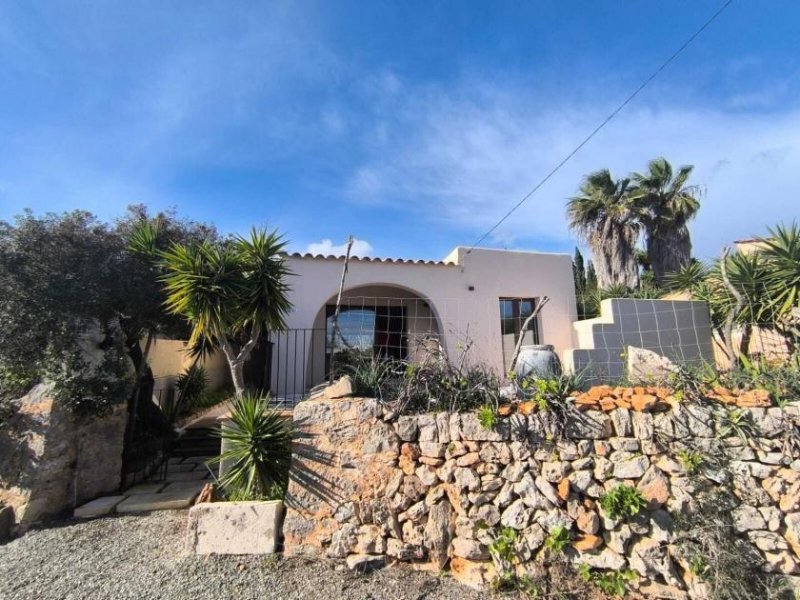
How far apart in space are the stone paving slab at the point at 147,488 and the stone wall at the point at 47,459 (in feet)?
1.11

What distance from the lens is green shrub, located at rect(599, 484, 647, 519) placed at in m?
3.92

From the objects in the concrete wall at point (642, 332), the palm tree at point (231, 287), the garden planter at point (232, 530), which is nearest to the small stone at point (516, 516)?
the garden planter at point (232, 530)

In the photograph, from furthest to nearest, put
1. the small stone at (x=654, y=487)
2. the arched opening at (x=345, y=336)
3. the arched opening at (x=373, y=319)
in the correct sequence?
the arched opening at (x=373, y=319), the arched opening at (x=345, y=336), the small stone at (x=654, y=487)

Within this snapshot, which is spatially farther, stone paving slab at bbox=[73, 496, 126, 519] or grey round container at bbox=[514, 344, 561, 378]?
grey round container at bbox=[514, 344, 561, 378]

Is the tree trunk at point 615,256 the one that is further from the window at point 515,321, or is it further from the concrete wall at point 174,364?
the concrete wall at point 174,364

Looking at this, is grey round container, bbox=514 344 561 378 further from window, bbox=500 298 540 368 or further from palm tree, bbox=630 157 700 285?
palm tree, bbox=630 157 700 285

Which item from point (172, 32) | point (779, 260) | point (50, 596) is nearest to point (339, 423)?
point (50, 596)

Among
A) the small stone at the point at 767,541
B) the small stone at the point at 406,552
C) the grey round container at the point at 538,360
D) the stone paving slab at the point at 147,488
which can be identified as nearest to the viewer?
the small stone at the point at 767,541

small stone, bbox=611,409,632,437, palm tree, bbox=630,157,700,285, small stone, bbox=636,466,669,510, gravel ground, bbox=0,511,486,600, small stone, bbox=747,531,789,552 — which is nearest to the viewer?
gravel ground, bbox=0,511,486,600

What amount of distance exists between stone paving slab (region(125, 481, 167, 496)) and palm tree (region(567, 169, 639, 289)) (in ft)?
38.9

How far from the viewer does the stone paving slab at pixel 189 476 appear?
6490mm

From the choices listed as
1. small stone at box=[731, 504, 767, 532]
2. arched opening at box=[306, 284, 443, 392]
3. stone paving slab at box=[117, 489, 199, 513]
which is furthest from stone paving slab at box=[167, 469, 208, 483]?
small stone at box=[731, 504, 767, 532]

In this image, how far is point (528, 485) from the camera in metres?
4.11

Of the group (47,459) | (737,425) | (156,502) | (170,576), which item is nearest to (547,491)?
(737,425)
